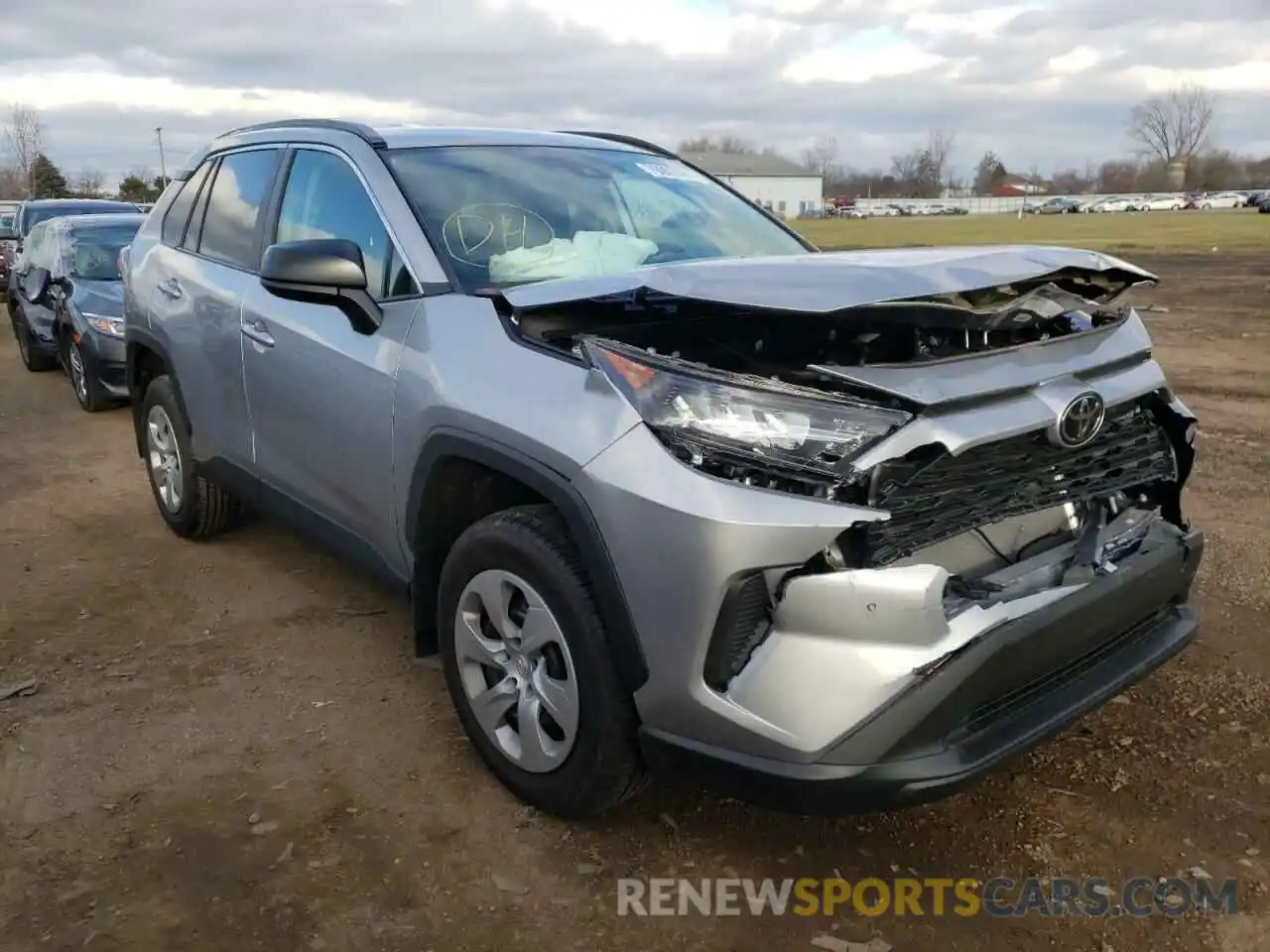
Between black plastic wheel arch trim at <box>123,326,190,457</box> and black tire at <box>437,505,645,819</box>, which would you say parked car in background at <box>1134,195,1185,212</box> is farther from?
black tire at <box>437,505,645,819</box>

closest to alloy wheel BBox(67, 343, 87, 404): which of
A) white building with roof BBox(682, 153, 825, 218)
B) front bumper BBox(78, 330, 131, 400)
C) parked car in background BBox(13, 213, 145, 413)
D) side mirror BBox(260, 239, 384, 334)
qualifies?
parked car in background BBox(13, 213, 145, 413)

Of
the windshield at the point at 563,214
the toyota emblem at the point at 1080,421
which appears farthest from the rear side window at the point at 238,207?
the toyota emblem at the point at 1080,421

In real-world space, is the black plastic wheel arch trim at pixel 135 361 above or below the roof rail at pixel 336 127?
below

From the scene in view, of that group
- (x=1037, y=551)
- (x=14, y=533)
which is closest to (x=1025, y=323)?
(x=1037, y=551)

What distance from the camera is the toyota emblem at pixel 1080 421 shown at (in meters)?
2.49

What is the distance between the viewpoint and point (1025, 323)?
8.82 ft

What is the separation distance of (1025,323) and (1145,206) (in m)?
86.4

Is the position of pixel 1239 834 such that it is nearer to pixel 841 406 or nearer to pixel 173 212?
pixel 841 406

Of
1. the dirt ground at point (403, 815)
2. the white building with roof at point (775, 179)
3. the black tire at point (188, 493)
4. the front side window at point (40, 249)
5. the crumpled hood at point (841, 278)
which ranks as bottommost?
the dirt ground at point (403, 815)

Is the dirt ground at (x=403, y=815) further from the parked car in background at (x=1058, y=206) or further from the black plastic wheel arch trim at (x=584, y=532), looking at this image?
the parked car in background at (x=1058, y=206)

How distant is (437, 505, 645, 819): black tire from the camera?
2.51 meters

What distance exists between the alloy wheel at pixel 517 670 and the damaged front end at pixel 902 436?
1.68 ft

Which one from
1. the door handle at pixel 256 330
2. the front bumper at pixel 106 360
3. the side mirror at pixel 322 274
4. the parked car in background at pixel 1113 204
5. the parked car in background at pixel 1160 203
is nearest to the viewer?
the side mirror at pixel 322 274

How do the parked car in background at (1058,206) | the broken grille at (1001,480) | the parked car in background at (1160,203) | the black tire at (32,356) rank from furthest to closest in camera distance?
1. the parked car in background at (1058,206)
2. the parked car in background at (1160,203)
3. the black tire at (32,356)
4. the broken grille at (1001,480)
